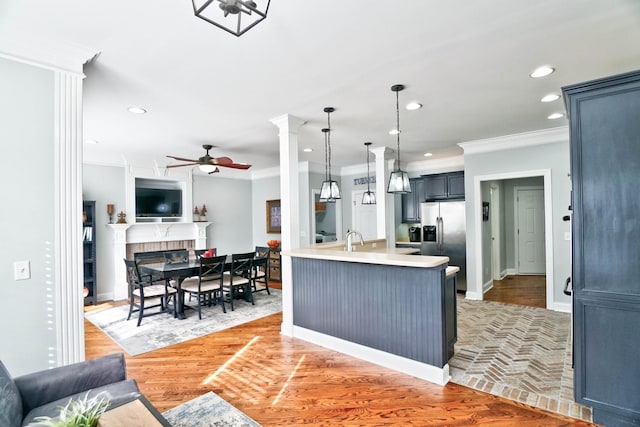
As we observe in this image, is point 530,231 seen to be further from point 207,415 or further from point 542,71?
point 207,415

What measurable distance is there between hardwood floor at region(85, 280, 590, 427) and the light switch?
4.28 feet

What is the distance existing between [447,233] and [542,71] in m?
3.50

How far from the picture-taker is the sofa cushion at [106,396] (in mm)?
1645

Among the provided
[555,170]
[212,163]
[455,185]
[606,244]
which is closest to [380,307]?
[606,244]

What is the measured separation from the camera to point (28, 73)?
2.13 meters

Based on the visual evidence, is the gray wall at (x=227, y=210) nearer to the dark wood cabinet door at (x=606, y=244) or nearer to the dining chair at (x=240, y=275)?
the dining chair at (x=240, y=275)

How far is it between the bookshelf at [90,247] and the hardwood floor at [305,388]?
232 cm

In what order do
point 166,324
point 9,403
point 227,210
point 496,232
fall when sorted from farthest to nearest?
point 227,210 → point 496,232 → point 166,324 → point 9,403

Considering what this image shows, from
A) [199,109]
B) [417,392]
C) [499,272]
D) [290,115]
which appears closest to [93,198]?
[199,109]

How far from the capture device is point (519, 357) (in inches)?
127

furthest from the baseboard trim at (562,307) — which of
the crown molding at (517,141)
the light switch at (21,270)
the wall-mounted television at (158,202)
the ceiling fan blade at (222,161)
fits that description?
the wall-mounted television at (158,202)

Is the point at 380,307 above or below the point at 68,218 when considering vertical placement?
below

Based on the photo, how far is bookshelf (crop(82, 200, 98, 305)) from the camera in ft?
18.1

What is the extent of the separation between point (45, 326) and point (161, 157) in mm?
4797
